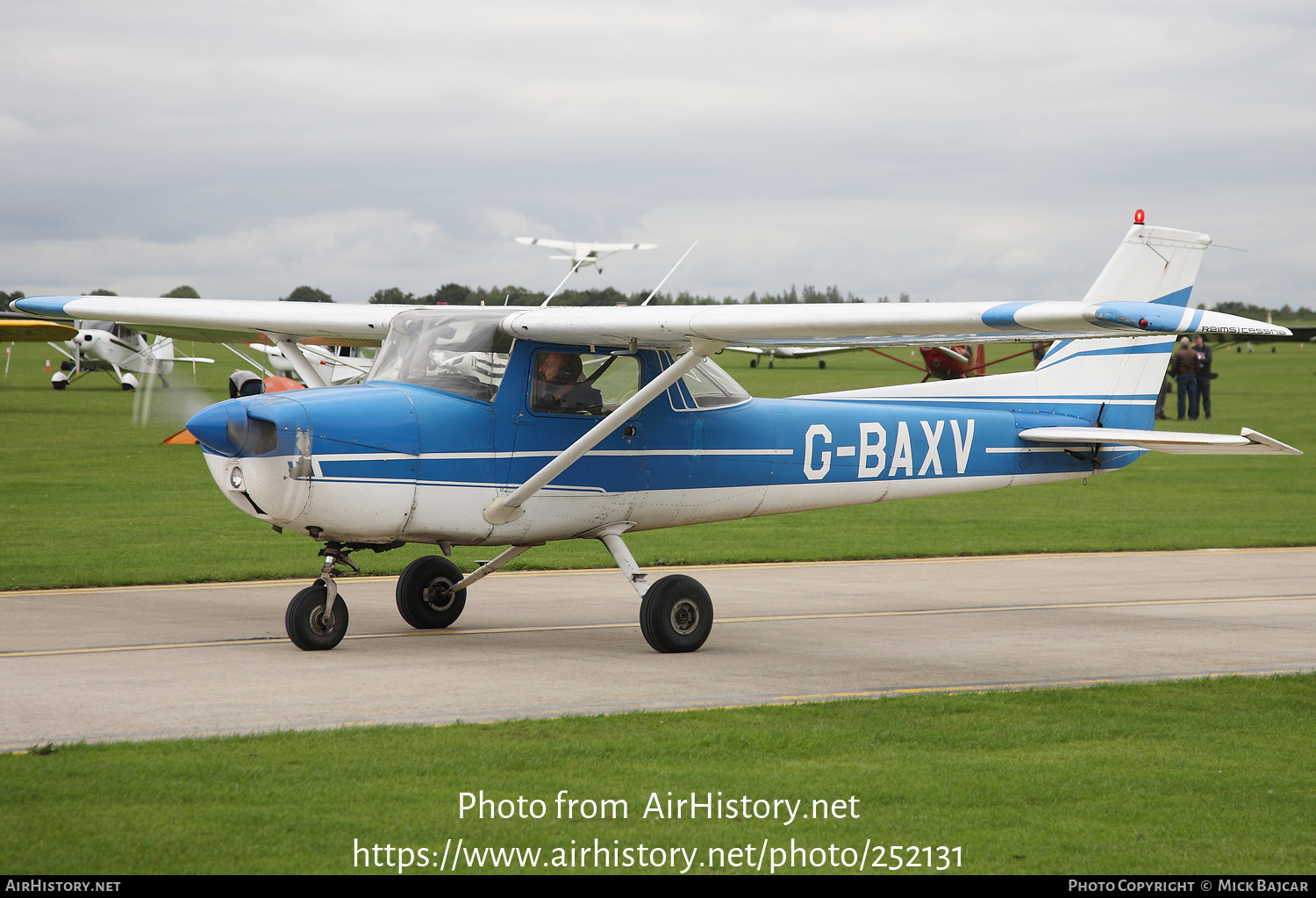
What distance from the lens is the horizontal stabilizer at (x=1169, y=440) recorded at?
11328mm

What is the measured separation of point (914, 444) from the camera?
476 inches

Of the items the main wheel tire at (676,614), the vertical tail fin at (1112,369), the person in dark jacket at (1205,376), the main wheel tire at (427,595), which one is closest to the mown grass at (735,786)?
the main wheel tire at (676,614)

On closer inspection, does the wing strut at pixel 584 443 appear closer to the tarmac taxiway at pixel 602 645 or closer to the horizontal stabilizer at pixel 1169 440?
the tarmac taxiway at pixel 602 645

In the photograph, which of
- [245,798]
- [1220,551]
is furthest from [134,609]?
[1220,551]

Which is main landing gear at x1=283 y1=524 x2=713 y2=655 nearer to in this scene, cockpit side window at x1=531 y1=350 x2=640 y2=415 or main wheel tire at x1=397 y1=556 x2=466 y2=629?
main wheel tire at x1=397 y1=556 x2=466 y2=629

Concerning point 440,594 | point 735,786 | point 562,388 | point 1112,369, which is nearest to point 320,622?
point 440,594

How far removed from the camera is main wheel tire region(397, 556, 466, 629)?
36.2 ft

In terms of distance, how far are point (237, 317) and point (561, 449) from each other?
12.3ft

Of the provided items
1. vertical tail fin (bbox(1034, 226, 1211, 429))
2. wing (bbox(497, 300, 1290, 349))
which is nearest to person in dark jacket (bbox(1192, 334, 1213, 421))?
vertical tail fin (bbox(1034, 226, 1211, 429))

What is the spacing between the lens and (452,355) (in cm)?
999

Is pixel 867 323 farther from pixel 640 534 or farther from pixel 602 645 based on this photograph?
pixel 640 534

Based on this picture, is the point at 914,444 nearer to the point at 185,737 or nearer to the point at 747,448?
the point at 747,448

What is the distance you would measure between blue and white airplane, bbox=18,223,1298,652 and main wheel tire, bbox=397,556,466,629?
2cm

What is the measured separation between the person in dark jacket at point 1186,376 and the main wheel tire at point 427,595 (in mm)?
30763
